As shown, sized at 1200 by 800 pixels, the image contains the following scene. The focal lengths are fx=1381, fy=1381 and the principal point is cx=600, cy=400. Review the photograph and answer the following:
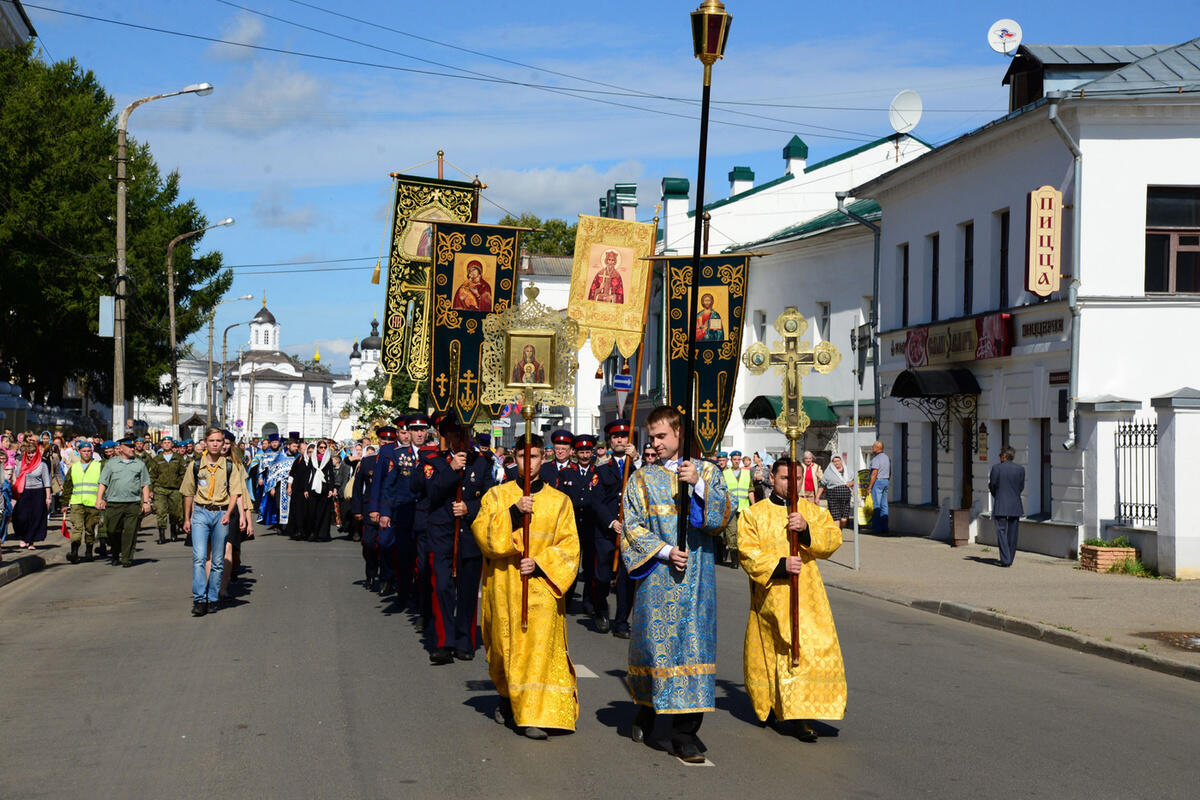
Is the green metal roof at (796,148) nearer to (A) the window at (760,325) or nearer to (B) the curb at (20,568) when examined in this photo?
(A) the window at (760,325)

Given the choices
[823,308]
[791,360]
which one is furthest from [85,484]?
[823,308]

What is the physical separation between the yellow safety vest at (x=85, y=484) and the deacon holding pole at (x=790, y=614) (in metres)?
13.8

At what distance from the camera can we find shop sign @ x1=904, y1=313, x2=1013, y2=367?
22.8m

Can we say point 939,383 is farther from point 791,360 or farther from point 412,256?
point 791,360

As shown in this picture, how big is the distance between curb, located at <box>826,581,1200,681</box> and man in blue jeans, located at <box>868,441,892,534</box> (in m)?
11.0

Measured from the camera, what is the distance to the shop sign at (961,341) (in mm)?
22812

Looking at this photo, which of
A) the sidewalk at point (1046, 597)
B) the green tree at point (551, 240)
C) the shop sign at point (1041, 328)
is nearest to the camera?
the sidewalk at point (1046, 597)

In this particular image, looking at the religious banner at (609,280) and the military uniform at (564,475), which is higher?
the religious banner at (609,280)

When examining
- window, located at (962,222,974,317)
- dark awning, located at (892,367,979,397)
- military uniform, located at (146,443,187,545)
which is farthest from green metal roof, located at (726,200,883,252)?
military uniform, located at (146,443,187,545)

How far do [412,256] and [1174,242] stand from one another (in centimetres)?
1130

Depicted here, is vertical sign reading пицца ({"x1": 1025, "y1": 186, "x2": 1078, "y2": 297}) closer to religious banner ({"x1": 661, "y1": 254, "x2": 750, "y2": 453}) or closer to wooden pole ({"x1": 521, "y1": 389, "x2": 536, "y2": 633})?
religious banner ({"x1": 661, "y1": 254, "x2": 750, "y2": 453})

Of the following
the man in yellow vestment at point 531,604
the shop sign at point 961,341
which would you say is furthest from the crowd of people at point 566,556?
the shop sign at point 961,341

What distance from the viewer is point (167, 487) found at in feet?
77.6

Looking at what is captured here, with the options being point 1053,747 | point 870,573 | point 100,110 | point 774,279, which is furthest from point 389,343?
point 100,110
